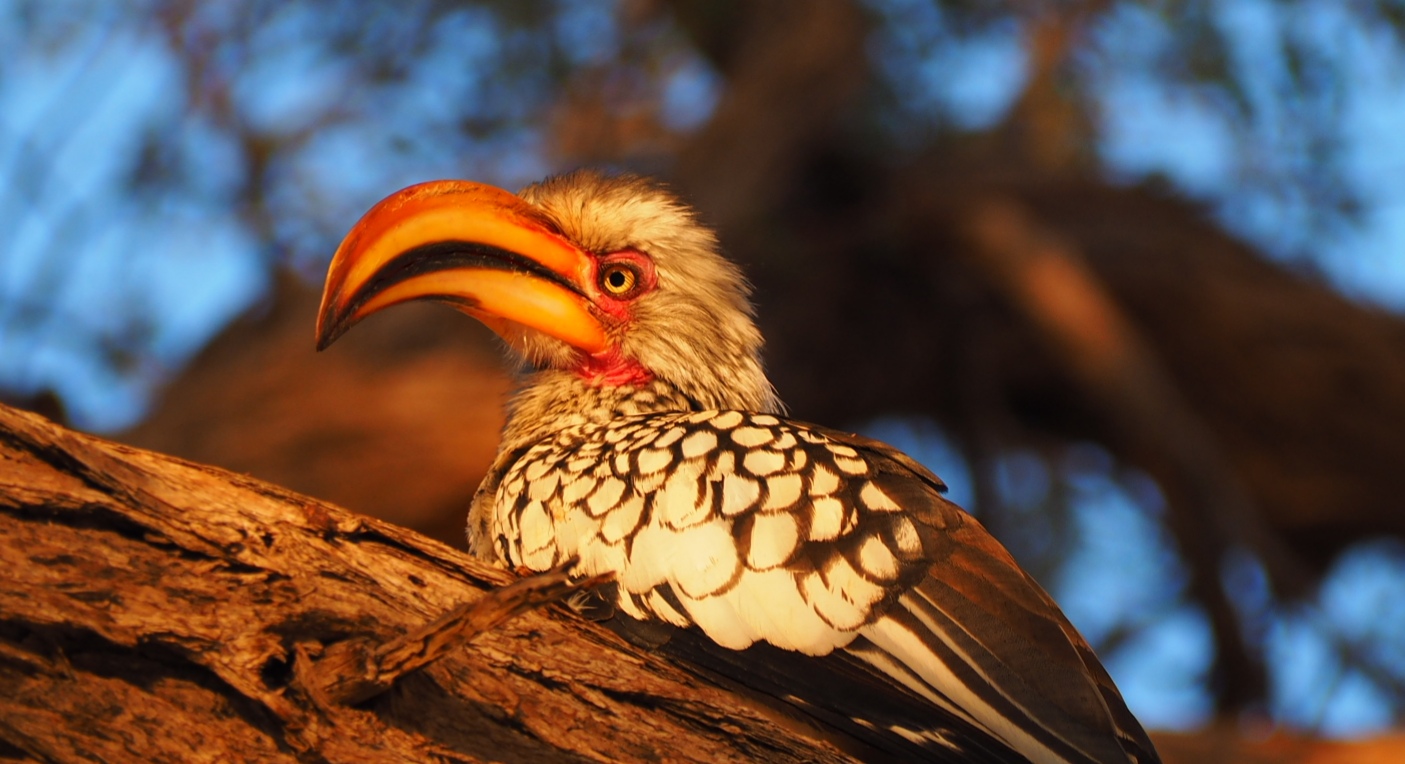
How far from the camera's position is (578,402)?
3.65 meters

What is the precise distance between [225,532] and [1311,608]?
585cm

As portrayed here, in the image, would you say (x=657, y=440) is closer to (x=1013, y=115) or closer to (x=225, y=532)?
(x=225, y=532)

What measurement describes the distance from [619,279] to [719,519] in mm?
1135

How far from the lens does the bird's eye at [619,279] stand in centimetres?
375

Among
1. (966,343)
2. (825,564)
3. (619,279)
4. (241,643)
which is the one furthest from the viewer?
(966,343)

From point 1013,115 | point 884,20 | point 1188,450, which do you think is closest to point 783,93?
point 884,20

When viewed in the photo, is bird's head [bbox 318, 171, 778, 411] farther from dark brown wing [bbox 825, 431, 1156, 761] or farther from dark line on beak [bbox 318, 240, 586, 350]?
dark brown wing [bbox 825, 431, 1156, 761]

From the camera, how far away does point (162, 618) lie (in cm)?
222

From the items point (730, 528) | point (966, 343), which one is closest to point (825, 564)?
point (730, 528)

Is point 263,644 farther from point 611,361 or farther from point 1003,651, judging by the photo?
point 611,361

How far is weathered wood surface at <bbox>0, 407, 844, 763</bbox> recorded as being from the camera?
7.11ft

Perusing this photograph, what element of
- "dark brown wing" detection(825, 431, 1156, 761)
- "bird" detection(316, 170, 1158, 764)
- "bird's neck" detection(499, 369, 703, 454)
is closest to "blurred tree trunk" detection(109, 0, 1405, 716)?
"bird's neck" detection(499, 369, 703, 454)

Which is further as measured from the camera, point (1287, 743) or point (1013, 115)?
point (1013, 115)

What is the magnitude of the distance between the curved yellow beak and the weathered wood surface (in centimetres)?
66
